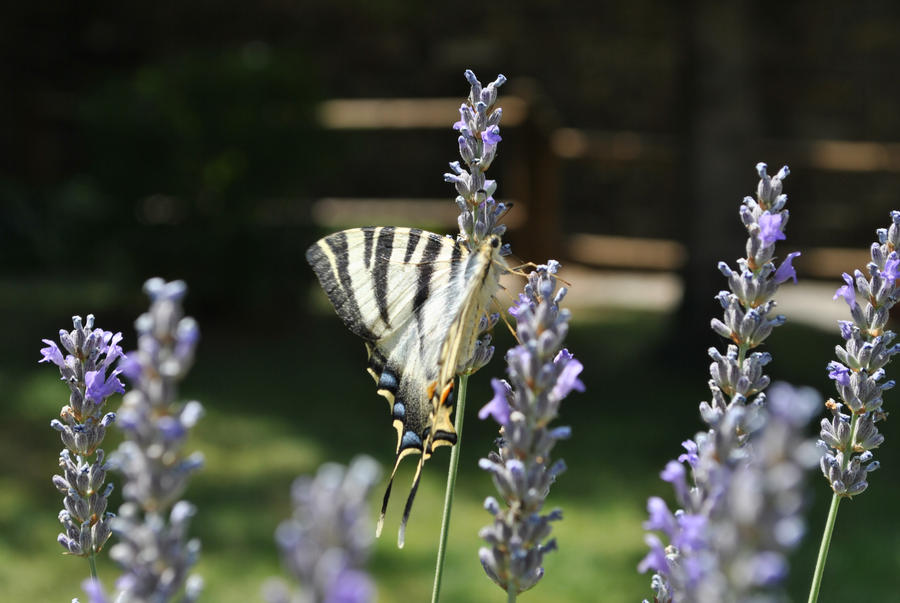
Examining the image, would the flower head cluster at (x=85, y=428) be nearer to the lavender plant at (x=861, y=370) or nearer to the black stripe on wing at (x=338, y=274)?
the black stripe on wing at (x=338, y=274)

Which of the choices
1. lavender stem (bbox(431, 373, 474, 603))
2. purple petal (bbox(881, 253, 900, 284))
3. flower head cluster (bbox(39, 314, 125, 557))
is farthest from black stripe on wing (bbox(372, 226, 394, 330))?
purple petal (bbox(881, 253, 900, 284))

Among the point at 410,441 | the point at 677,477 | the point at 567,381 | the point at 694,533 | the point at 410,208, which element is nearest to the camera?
the point at 694,533

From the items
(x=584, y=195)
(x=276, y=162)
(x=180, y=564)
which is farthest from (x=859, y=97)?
(x=180, y=564)

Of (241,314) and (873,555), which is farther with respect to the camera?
(241,314)

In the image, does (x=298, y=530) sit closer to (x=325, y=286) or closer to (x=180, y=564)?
(x=180, y=564)

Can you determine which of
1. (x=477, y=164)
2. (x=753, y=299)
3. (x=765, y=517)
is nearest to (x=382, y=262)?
(x=477, y=164)

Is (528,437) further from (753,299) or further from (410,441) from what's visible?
(410,441)
